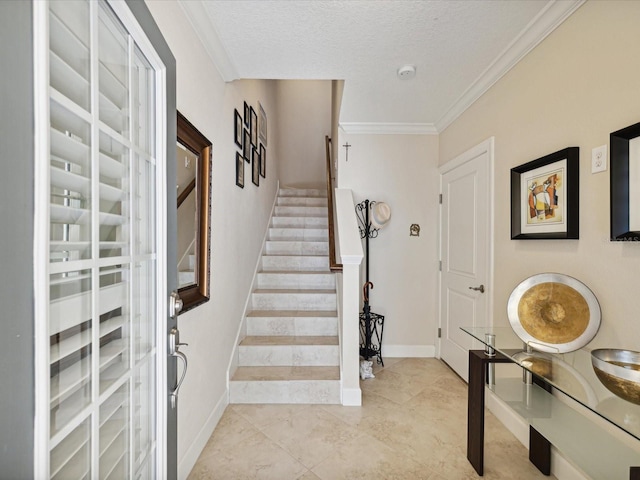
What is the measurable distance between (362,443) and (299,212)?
3446mm

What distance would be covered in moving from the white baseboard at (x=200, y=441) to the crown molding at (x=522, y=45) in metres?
3.01

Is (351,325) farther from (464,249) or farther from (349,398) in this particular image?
(464,249)

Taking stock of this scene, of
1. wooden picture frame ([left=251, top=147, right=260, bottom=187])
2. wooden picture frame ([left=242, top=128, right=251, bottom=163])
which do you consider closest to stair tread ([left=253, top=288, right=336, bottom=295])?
wooden picture frame ([left=251, top=147, right=260, bottom=187])

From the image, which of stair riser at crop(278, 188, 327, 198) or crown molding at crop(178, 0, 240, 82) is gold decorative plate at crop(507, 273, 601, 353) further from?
stair riser at crop(278, 188, 327, 198)

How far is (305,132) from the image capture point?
19.5 feet

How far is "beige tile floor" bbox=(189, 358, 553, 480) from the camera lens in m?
1.74

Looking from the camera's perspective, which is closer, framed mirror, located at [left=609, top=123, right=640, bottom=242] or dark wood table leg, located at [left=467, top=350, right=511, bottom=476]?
framed mirror, located at [left=609, top=123, right=640, bottom=242]

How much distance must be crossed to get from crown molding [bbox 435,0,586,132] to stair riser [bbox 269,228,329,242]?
7.39ft

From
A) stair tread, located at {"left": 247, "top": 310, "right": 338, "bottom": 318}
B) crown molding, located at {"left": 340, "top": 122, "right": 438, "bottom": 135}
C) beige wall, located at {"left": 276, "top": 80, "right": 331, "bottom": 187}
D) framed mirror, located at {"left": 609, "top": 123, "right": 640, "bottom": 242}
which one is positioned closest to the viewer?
framed mirror, located at {"left": 609, "top": 123, "right": 640, "bottom": 242}

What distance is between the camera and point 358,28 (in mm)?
1842

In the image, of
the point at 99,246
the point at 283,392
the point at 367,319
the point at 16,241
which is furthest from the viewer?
the point at 367,319

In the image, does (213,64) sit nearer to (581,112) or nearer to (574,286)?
(581,112)

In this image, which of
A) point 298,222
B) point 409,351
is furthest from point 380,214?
point 298,222

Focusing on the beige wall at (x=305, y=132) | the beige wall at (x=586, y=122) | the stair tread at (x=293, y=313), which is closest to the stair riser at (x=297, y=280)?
the stair tread at (x=293, y=313)
